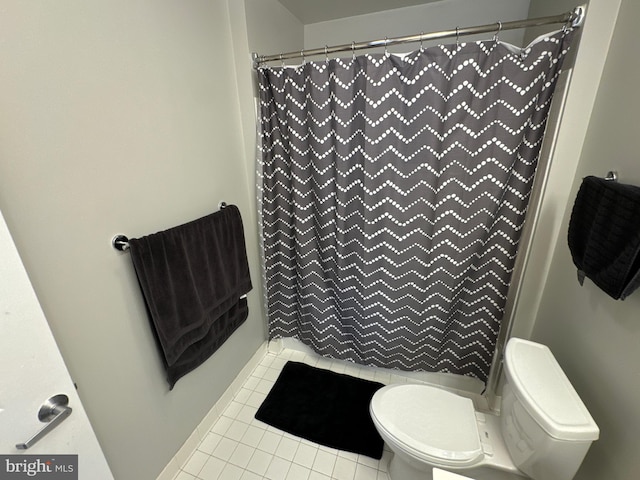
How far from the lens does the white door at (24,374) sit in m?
0.58

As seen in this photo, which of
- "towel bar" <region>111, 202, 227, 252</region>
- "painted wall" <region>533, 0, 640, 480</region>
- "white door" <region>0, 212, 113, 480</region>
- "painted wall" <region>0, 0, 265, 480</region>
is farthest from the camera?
"towel bar" <region>111, 202, 227, 252</region>

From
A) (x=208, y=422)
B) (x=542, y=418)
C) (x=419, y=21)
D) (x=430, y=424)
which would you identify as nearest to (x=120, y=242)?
(x=208, y=422)

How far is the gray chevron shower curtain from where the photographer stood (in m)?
1.21

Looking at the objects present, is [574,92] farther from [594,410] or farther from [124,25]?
[124,25]

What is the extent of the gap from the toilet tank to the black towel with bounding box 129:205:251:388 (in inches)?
51.3

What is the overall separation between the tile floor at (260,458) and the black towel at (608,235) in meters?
1.27

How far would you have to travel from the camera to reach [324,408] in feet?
5.57

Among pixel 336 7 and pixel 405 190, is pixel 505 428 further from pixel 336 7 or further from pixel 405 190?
pixel 336 7

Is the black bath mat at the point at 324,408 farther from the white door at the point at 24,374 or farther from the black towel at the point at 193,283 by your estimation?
the white door at the point at 24,374

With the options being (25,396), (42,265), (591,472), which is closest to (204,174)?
(42,265)

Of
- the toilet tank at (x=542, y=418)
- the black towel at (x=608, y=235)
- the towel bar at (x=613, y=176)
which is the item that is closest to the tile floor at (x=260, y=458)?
the toilet tank at (x=542, y=418)

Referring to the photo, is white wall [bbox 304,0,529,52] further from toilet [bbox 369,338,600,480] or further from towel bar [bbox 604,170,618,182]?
toilet [bbox 369,338,600,480]

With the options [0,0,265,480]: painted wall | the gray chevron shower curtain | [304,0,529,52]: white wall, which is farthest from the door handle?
[304,0,529,52]: white wall

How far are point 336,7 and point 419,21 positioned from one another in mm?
538
